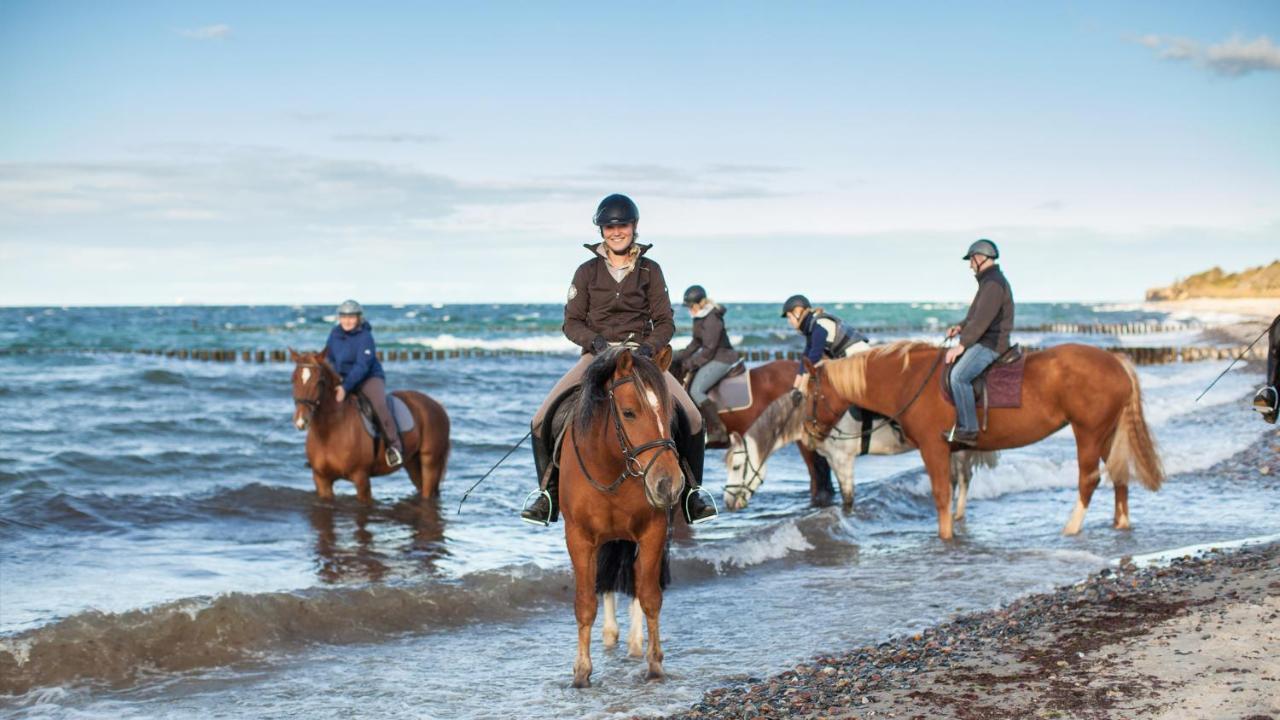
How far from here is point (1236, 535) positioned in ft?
31.8

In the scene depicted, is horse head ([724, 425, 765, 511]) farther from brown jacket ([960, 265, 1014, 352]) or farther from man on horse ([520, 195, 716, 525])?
man on horse ([520, 195, 716, 525])

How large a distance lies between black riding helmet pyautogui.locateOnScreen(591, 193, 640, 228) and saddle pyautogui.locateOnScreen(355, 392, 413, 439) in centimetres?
650

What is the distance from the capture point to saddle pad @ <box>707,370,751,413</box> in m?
13.7

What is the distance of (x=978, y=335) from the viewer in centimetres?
1034

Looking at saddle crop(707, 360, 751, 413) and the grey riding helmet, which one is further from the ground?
the grey riding helmet

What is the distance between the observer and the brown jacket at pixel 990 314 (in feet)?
33.4

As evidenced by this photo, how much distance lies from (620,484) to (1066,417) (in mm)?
6592

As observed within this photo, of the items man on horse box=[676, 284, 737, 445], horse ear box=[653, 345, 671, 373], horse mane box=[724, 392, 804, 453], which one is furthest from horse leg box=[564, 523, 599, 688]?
man on horse box=[676, 284, 737, 445]

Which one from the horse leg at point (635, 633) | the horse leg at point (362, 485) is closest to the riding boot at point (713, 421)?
the horse leg at point (362, 485)

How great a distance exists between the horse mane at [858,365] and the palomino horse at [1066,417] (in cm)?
13

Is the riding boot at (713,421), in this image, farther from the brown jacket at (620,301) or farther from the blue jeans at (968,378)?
the brown jacket at (620,301)

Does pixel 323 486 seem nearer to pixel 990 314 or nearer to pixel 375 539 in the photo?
pixel 375 539

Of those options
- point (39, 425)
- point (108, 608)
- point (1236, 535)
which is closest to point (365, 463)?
point (108, 608)

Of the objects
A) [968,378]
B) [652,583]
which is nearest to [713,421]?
[968,378]
